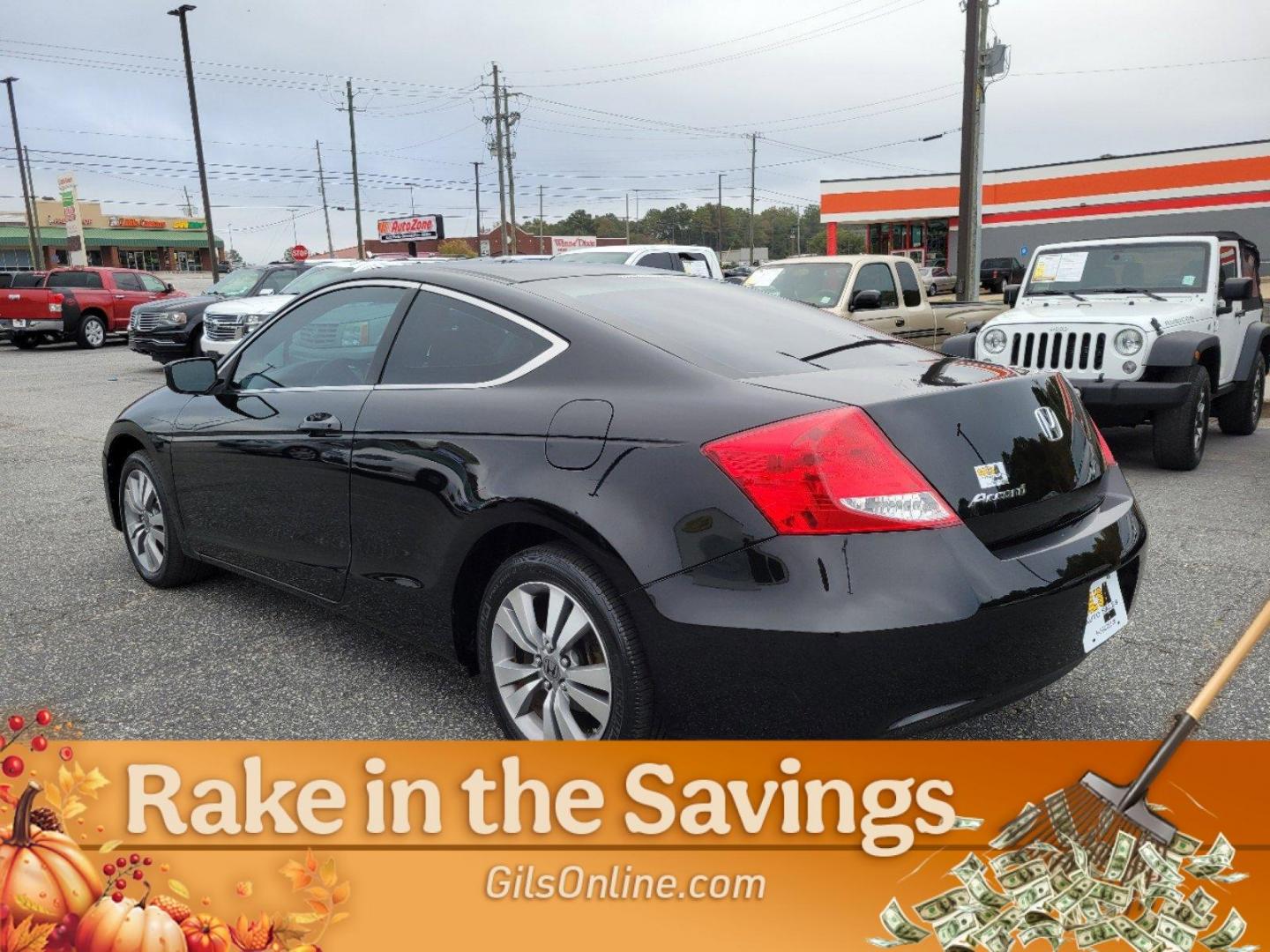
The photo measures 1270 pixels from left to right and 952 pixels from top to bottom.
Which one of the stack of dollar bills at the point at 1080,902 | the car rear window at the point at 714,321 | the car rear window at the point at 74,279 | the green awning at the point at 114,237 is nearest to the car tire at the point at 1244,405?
the car rear window at the point at 714,321

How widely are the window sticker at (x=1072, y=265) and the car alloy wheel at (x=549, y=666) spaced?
24.6ft

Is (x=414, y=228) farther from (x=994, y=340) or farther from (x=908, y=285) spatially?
(x=994, y=340)

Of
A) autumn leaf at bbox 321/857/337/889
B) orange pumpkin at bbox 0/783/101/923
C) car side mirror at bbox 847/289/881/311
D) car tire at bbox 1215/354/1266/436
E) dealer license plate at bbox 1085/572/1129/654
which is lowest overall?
car tire at bbox 1215/354/1266/436

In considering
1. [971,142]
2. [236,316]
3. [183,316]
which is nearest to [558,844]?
[236,316]

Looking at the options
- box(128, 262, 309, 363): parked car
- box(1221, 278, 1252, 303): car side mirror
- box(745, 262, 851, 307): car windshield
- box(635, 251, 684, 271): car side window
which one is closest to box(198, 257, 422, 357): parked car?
box(128, 262, 309, 363): parked car

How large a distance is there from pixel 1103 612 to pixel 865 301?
7548 mm

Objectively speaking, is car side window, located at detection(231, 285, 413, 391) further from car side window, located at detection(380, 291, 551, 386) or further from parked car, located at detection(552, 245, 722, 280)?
parked car, located at detection(552, 245, 722, 280)

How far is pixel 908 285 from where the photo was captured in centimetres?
1179

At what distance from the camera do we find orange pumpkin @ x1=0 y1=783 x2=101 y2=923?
84.7 inches

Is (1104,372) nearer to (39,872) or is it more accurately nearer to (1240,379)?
(1240,379)

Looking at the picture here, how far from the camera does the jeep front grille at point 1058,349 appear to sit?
7.79 metres

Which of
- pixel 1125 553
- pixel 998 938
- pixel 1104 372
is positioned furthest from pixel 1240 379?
pixel 998 938

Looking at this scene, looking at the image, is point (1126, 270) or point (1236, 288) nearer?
point (1236, 288)

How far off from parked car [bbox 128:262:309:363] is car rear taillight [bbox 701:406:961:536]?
1522cm
